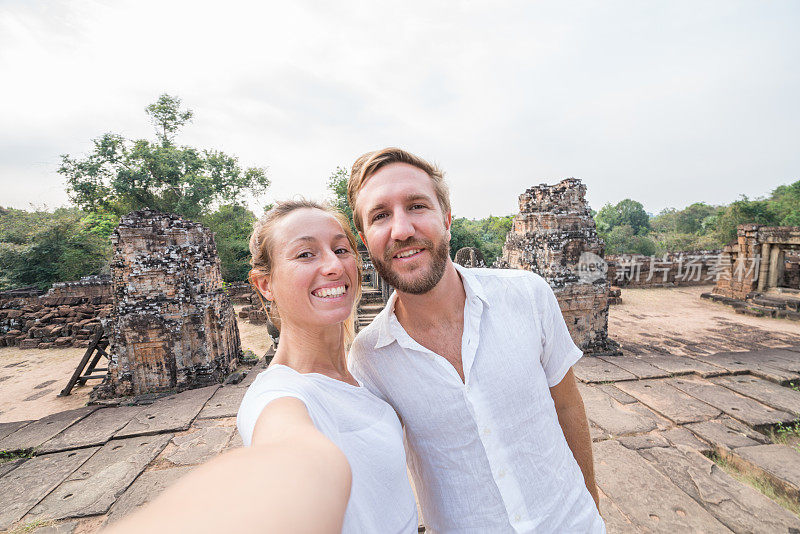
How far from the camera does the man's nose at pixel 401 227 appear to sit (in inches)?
54.7

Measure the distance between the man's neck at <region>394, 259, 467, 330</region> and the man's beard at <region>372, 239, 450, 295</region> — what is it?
0.10m

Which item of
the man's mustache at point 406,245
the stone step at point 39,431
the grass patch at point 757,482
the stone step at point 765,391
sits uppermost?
the man's mustache at point 406,245

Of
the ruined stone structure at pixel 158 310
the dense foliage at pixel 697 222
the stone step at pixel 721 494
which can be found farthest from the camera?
the dense foliage at pixel 697 222

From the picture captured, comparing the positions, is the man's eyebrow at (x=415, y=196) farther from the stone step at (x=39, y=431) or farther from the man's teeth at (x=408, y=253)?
the stone step at (x=39, y=431)

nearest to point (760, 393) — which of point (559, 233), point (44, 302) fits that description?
point (559, 233)

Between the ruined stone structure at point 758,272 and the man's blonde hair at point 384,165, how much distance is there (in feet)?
50.9

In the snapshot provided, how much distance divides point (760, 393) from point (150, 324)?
9656mm

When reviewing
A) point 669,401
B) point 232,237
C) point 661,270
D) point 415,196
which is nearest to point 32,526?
point 415,196

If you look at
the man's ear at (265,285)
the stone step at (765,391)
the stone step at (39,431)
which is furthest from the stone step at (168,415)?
the stone step at (765,391)

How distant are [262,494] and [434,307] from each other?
43.0 inches

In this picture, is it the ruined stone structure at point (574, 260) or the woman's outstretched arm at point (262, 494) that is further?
the ruined stone structure at point (574, 260)

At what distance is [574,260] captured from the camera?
6.80m

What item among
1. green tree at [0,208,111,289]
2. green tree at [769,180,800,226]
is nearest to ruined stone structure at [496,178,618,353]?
green tree at [0,208,111,289]

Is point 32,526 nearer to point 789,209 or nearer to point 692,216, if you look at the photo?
point 789,209
